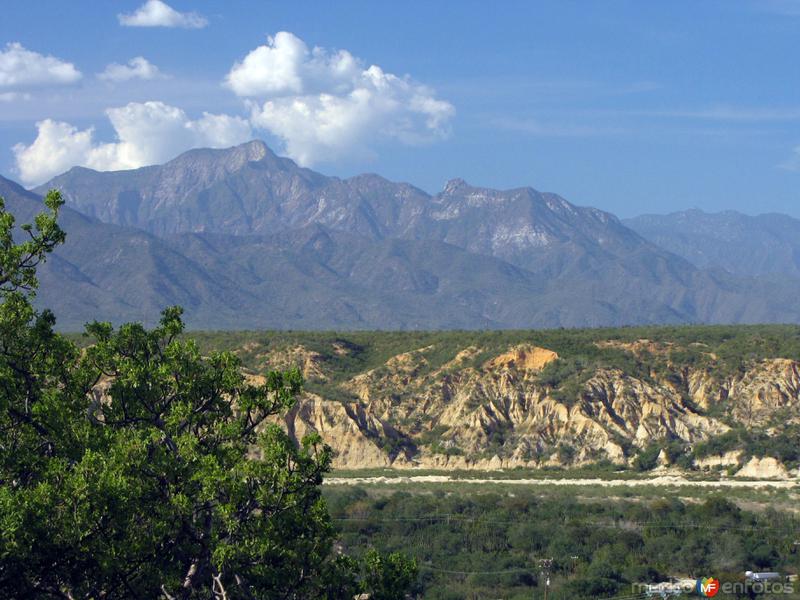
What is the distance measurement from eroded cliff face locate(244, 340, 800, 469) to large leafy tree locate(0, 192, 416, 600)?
52.4 meters

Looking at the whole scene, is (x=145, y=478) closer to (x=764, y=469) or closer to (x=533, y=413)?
(x=764, y=469)

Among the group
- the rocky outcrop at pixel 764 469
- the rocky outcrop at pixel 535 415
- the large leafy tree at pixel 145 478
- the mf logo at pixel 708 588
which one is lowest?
the rocky outcrop at pixel 764 469

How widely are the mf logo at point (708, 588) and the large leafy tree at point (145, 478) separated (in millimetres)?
16582

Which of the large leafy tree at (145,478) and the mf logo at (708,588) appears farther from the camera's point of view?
the mf logo at (708,588)

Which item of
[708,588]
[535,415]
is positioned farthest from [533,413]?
[708,588]

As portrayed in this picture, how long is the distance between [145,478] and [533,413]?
5932cm

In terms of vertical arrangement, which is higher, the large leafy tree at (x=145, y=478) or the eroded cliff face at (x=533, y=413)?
the large leafy tree at (x=145, y=478)

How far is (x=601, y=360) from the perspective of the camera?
277ft

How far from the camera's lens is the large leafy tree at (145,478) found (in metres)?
19.3

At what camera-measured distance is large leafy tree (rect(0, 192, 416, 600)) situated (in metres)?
Answer: 19.3

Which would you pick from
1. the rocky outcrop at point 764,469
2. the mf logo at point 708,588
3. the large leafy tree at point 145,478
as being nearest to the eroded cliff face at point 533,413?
the rocky outcrop at point 764,469

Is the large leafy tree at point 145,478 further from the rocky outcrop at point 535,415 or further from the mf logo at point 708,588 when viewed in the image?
the rocky outcrop at point 535,415

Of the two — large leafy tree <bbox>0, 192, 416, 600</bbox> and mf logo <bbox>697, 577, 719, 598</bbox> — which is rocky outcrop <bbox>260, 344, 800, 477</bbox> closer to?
mf logo <bbox>697, 577, 719, 598</bbox>

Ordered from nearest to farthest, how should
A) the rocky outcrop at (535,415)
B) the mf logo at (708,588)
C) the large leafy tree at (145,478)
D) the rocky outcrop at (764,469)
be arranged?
the large leafy tree at (145,478) → the mf logo at (708,588) → the rocky outcrop at (764,469) → the rocky outcrop at (535,415)
